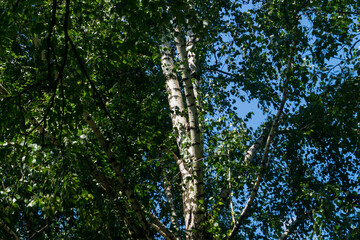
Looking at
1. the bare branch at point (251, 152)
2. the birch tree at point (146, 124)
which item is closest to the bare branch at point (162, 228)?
the birch tree at point (146, 124)

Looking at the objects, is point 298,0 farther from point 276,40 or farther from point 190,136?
point 190,136

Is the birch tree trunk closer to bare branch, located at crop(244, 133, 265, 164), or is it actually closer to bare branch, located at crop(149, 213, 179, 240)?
bare branch, located at crop(149, 213, 179, 240)

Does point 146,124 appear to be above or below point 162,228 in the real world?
above

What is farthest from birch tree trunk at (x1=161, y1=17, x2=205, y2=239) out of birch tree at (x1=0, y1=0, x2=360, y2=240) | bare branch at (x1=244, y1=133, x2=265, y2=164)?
bare branch at (x1=244, y1=133, x2=265, y2=164)

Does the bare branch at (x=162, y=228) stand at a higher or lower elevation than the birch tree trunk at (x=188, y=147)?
lower

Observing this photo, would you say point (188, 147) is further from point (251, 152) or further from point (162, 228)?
point (251, 152)

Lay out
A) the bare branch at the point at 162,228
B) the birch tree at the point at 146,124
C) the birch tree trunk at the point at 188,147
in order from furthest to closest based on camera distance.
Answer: the bare branch at the point at 162,228
the birch tree trunk at the point at 188,147
the birch tree at the point at 146,124

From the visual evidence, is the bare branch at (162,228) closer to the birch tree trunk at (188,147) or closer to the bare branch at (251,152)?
the birch tree trunk at (188,147)

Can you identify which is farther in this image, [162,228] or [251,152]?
[251,152]

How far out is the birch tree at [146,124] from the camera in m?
4.56

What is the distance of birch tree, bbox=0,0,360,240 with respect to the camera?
4559 mm

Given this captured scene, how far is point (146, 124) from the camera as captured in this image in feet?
24.7

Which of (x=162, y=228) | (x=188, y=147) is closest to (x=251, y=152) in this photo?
(x=188, y=147)

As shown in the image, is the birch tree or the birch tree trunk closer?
the birch tree
